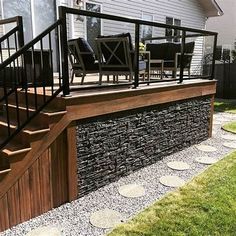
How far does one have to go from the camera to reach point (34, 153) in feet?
9.20

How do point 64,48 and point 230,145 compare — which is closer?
point 64,48

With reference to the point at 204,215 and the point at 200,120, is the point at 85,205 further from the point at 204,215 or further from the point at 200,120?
the point at 200,120

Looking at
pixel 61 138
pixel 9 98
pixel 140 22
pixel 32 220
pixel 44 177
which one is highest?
pixel 140 22

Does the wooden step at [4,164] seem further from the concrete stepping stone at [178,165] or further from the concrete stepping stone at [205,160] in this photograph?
the concrete stepping stone at [205,160]

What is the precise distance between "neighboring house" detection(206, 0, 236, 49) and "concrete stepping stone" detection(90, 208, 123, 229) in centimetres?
1906

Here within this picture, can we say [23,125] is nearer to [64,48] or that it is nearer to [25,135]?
[25,135]

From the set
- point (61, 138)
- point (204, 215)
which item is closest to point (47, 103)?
point (61, 138)

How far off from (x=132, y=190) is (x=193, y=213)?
32.5 inches

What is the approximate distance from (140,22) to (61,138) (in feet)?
5.81

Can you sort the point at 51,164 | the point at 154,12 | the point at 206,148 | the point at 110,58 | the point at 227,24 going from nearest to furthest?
1. the point at 51,164
2. the point at 110,58
3. the point at 206,148
4. the point at 154,12
5. the point at 227,24

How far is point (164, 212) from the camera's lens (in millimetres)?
2922

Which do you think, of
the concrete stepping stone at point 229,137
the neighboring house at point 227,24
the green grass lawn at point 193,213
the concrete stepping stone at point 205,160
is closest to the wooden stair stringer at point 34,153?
the green grass lawn at point 193,213

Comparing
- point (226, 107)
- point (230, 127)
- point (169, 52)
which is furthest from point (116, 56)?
point (226, 107)

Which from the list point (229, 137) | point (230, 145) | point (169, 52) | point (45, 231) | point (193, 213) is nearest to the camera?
point (45, 231)
